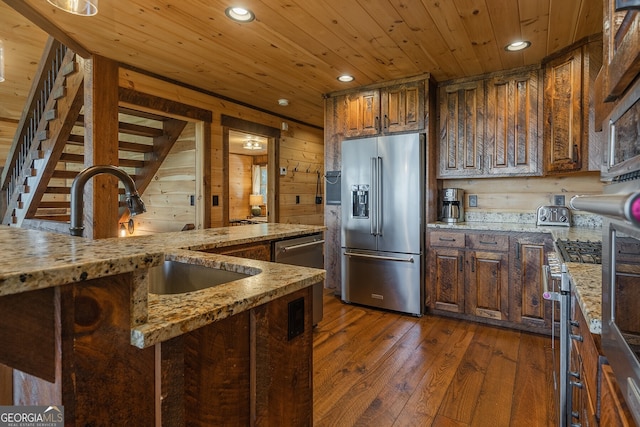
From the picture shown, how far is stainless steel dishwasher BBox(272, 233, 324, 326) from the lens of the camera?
2645 mm

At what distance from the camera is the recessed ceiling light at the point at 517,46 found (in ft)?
8.88

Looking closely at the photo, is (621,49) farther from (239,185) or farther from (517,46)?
(239,185)

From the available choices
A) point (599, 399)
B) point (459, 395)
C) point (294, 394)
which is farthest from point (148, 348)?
point (459, 395)

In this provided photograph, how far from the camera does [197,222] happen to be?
3.93 metres

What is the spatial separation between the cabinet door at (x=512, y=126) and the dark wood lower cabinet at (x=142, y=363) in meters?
2.89

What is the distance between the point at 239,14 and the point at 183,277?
67.7 inches

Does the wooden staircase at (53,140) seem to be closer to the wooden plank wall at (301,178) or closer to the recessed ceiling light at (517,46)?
the wooden plank wall at (301,178)

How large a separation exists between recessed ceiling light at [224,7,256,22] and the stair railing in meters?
1.90

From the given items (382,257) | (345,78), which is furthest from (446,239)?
(345,78)

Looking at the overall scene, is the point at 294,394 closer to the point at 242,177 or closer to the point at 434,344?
the point at 434,344

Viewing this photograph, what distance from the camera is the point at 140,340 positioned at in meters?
0.70

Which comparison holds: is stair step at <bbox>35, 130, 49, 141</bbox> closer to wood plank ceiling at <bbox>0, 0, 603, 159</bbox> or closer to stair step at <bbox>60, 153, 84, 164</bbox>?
stair step at <bbox>60, 153, 84, 164</bbox>

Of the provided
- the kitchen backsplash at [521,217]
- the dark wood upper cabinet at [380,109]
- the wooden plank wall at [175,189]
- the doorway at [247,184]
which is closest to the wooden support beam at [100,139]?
the wooden plank wall at [175,189]

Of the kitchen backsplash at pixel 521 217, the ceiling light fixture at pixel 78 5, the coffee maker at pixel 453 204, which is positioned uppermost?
the ceiling light fixture at pixel 78 5
